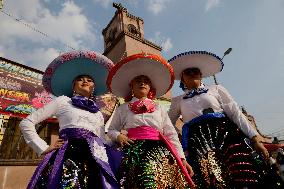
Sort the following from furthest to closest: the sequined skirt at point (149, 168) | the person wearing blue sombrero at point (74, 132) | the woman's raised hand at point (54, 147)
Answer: the woman's raised hand at point (54, 147), the person wearing blue sombrero at point (74, 132), the sequined skirt at point (149, 168)

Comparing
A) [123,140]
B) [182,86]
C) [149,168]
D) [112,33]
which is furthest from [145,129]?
[112,33]

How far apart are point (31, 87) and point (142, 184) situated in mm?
12643

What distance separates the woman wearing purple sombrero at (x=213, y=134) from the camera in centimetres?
294

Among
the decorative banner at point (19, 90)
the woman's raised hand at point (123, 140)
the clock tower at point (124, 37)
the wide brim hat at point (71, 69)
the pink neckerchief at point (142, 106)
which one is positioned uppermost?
the clock tower at point (124, 37)

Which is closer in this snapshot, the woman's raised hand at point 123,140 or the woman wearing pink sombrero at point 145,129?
the woman wearing pink sombrero at point 145,129

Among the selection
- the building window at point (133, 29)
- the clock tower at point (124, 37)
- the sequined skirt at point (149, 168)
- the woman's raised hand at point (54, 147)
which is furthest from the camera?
the building window at point (133, 29)

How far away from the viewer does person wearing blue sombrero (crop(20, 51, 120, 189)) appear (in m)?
2.72

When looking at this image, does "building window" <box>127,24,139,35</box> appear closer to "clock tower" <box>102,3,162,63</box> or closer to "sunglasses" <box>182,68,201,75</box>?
"clock tower" <box>102,3,162,63</box>

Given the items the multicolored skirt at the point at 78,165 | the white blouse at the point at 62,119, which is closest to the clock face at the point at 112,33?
the white blouse at the point at 62,119

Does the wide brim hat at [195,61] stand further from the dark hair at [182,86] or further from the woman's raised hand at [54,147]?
the woman's raised hand at [54,147]

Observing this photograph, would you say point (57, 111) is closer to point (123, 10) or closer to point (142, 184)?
point (142, 184)

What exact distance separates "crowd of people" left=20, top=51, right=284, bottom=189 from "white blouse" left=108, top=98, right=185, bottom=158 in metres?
0.01

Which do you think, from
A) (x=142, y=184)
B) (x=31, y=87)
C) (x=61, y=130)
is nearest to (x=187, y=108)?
(x=142, y=184)

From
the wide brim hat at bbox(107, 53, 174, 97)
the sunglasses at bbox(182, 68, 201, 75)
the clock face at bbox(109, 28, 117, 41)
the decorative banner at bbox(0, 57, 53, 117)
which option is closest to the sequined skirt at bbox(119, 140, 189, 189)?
the wide brim hat at bbox(107, 53, 174, 97)
